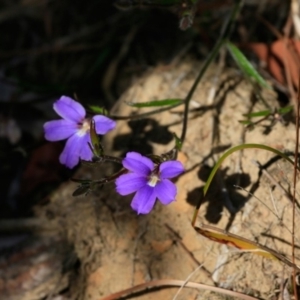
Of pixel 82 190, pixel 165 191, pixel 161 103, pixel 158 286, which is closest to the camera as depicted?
→ pixel 165 191

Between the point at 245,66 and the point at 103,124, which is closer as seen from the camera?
the point at 103,124

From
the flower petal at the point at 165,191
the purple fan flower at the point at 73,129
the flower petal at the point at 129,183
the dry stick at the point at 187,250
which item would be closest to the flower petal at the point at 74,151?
the purple fan flower at the point at 73,129

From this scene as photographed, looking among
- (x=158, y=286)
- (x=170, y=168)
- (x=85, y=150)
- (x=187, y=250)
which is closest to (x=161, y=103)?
(x=85, y=150)

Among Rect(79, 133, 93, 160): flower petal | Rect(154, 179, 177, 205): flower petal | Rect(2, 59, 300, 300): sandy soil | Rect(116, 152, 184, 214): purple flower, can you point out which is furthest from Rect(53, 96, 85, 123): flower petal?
Rect(154, 179, 177, 205): flower petal

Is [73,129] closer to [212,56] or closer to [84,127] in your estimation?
[84,127]

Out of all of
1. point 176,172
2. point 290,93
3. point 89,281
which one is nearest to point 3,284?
point 89,281

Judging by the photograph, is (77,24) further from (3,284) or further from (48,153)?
(3,284)

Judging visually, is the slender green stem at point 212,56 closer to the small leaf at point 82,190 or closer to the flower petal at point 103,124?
the flower petal at point 103,124
